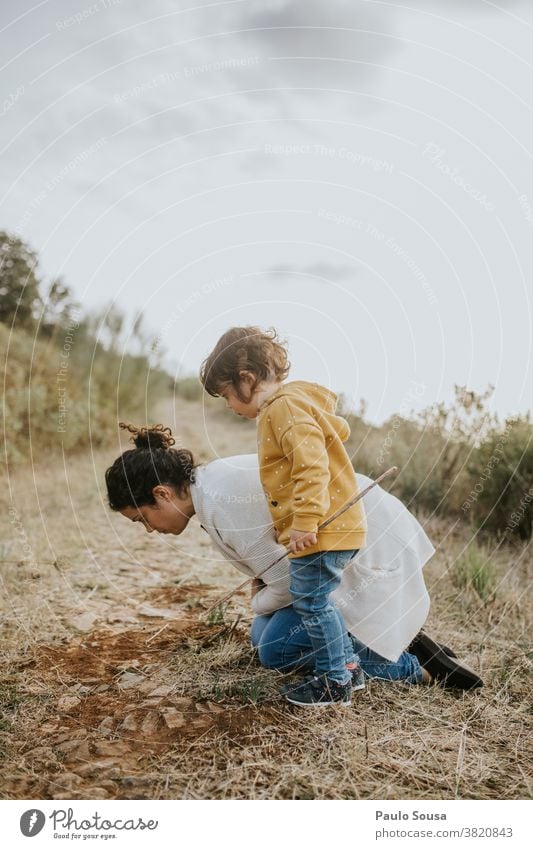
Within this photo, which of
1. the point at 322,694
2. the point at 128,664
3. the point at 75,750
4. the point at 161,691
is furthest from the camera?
the point at 128,664

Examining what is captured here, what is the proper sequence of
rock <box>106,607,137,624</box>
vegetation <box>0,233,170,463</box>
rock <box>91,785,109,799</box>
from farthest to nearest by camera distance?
vegetation <box>0,233,170,463</box>
rock <box>106,607,137,624</box>
rock <box>91,785,109,799</box>

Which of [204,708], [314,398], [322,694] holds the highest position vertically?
[314,398]

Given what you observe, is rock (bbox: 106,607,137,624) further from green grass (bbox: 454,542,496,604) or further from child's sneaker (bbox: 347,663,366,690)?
green grass (bbox: 454,542,496,604)

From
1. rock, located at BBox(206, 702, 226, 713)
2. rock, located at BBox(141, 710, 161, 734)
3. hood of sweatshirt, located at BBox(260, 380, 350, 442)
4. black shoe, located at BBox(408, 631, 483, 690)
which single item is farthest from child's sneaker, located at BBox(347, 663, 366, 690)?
hood of sweatshirt, located at BBox(260, 380, 350, 442)

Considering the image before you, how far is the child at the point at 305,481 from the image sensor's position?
7.55 ft

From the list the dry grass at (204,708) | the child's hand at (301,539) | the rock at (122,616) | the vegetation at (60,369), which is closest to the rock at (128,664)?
the dry grass at (204,708)

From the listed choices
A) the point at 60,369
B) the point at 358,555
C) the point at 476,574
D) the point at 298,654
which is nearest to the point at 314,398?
the point at 358,555

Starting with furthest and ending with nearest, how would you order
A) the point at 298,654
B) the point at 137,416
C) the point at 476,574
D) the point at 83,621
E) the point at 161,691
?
1. the point at 137,416
2. the point at 476,574
3. the point at 83,621
4. the point at 298,654
5. the point at 161,691

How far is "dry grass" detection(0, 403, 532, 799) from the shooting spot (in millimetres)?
2123

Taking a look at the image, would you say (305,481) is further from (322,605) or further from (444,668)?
(444,668)

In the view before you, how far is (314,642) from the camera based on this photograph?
251cm

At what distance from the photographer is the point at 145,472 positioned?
2570 mm
